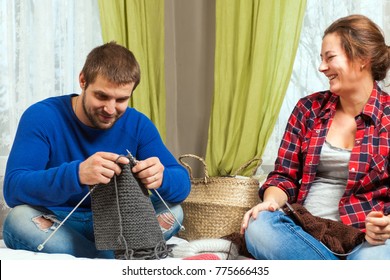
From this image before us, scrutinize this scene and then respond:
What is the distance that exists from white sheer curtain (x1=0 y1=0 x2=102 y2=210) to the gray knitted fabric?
1.19 meters

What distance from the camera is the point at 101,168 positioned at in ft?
5.83

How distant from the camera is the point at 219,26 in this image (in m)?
3.08

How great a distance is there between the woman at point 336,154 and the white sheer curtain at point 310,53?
72 centimetres

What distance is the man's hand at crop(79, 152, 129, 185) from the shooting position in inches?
70.1

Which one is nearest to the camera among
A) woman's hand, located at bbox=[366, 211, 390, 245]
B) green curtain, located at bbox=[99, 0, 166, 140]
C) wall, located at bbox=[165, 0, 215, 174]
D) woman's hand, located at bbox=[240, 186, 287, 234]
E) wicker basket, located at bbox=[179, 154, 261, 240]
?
woman's hand, located at bbox=[366, 211, 390, 245]

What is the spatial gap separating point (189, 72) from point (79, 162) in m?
1.56

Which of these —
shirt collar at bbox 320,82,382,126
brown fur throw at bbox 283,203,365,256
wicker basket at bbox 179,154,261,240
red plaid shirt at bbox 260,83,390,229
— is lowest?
wicker basket at bbox 179,154,261,240

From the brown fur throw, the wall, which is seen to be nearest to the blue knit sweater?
the brown fur throw

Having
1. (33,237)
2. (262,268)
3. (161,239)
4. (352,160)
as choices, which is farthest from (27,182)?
(352,160)

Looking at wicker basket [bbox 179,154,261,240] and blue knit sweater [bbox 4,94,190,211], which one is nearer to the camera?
A: blue knit sweater [bbox 4,94,190,211]

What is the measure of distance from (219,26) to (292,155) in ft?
3.61

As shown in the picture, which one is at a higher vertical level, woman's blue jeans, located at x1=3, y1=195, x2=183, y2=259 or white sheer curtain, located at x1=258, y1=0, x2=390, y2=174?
white sheer curtain, located at x1=258, y1=0, x2=390, y2=174

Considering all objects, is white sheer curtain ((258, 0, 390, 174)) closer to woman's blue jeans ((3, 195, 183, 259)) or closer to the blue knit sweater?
the blue knit sweater

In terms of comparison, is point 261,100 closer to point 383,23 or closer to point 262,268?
point 383,23
